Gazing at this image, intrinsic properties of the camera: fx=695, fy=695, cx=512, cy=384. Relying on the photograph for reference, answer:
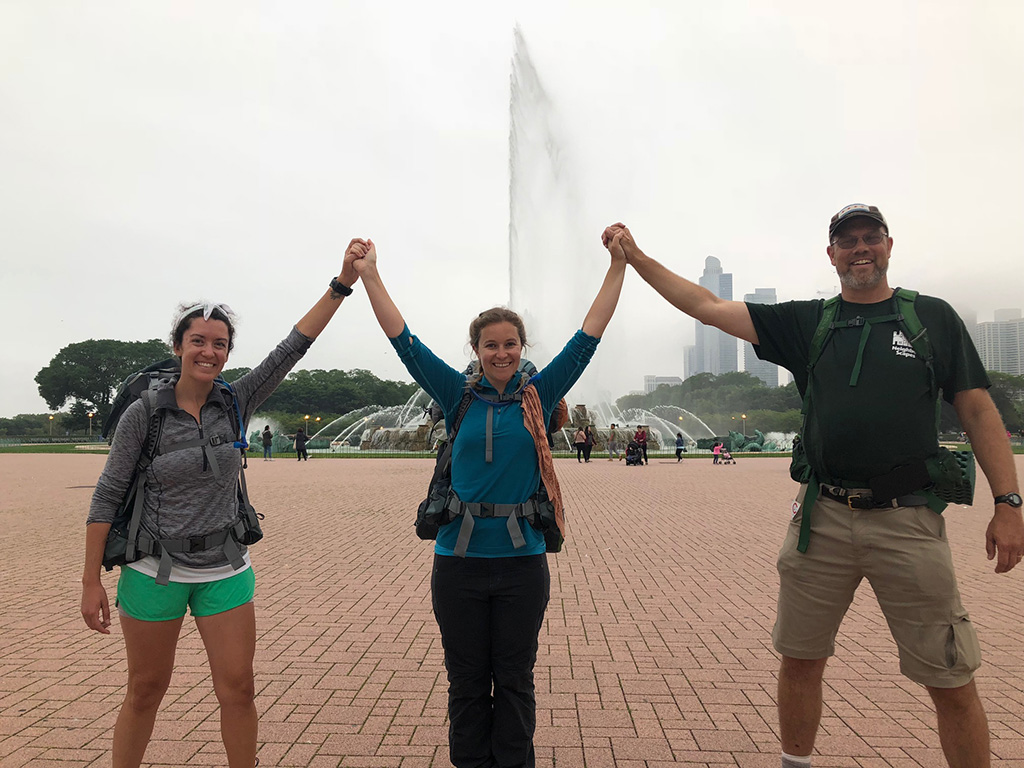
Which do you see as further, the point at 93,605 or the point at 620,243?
the point at 620,243

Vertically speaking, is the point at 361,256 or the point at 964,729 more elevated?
the point at 361,256

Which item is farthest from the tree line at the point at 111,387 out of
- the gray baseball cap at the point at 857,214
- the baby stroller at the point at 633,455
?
the gray baseball cap at the point at 857,214

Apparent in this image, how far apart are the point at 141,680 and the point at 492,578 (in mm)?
1345

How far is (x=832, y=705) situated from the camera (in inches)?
155

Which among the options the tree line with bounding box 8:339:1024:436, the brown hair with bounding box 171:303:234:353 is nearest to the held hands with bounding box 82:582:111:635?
the brown hair with bounding box 171:303:234:353

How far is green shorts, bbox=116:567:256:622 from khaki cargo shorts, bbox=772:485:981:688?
7.37ft

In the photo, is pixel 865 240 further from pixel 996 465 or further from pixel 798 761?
pixel 798 761

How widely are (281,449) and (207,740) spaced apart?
40.4 m

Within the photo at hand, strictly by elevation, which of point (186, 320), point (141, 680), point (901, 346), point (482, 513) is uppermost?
point (186, 320)

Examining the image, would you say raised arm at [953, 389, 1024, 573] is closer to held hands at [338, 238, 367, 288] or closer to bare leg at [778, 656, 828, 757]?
bare leg at [778, 656, 828, 757]

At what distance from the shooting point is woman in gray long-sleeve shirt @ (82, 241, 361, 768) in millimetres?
2568

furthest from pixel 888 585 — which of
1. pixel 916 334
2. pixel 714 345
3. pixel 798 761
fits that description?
pixel 714 345

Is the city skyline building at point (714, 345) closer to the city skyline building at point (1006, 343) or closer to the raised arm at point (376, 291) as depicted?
the city skyline building at point (1006, 343)

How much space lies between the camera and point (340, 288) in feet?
10.5
